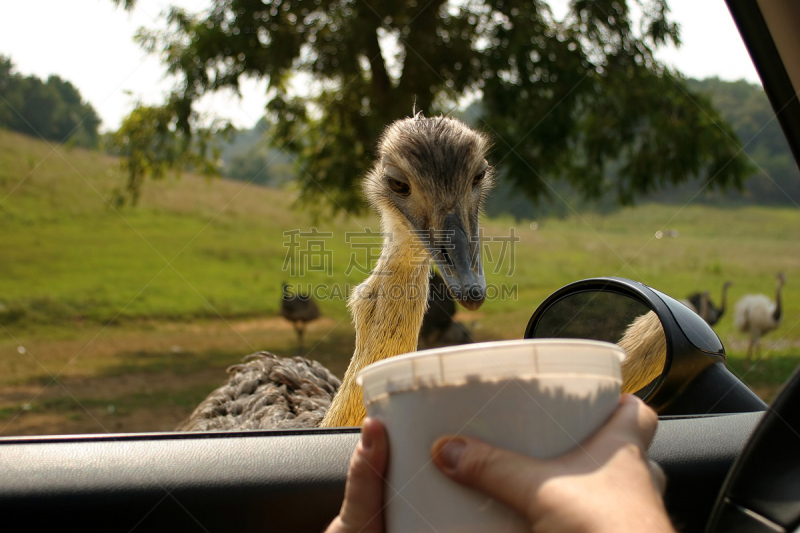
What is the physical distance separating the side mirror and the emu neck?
31.4 inches

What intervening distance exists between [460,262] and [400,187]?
87 cm

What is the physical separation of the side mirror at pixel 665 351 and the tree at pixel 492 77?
587cm

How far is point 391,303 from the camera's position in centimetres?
259

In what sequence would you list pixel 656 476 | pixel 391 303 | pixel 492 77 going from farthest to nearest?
pixel 492 77 → pixel 391 303 → pixel 656 476

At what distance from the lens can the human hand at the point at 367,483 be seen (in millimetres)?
929

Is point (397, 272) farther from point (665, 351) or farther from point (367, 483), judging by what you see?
point (367, 483)

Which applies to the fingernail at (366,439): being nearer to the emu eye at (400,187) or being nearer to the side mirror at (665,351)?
the side mirror at (665,351)

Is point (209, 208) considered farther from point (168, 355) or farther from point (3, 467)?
point (3, 467)

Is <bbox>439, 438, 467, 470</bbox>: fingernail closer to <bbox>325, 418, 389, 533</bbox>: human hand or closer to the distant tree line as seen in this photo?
<bbox>325, 418, 389, 533</bbox>: human hand

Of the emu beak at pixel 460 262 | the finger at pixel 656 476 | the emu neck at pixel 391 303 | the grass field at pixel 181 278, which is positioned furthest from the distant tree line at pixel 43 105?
the finger at pixel 656 476

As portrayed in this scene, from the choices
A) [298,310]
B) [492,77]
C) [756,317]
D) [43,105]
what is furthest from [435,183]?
[43,105]

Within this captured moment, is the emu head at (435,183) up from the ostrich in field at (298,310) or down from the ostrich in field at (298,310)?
up

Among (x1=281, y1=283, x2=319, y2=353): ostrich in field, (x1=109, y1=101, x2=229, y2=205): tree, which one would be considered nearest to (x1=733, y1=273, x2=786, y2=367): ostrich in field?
(x1=281, y1=283, x2=319, y2=353): ostrich in field

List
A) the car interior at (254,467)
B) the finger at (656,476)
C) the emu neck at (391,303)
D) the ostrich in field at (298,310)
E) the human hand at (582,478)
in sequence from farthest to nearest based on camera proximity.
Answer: the ostrich in field at (298,310) < the emu neck at (391,303) < the car interior at (254,467) < the finger at (656,476) < the human hand at (582,478)
